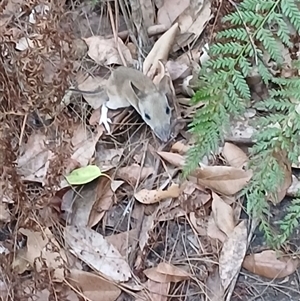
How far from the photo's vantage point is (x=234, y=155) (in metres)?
2.18

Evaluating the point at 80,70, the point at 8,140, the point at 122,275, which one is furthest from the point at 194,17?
the point at 122,275

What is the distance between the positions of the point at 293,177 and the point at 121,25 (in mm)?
872

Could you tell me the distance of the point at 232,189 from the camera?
2111mm

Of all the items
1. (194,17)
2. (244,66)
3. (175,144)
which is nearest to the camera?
(244,66)

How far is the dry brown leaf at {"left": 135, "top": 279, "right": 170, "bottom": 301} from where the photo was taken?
202cm

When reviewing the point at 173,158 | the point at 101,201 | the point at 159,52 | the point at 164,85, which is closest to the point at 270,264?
the point at 173,158

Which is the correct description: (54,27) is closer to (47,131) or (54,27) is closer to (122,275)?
(47,131)

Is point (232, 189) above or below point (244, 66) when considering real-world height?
below

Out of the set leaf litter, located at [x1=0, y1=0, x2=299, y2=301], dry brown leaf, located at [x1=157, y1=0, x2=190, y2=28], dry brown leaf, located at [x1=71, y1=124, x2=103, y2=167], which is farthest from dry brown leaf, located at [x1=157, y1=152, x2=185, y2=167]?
dry brown leaf, located at [x1=157, y1=0, x2=190, y2=28]

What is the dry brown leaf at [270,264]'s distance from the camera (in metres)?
2.03

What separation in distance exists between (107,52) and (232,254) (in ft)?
2.90

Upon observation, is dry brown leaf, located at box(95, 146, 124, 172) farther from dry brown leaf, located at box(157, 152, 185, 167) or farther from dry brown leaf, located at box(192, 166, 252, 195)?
dry brown leaf, located at box(192, 166, 252, 195)

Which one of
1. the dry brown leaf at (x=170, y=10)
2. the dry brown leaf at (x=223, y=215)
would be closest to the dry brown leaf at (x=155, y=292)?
Result: the dry brown leaf at (x=223, y=215)

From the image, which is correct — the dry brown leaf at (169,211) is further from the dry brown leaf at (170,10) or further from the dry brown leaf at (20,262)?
the dry brown leaf at (170,10)
